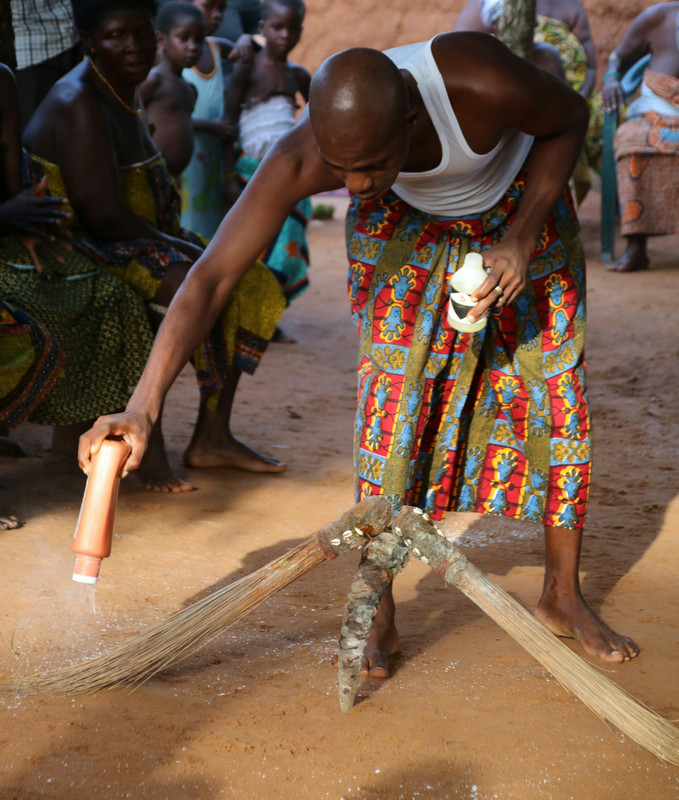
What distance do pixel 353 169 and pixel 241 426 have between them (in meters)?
2.79

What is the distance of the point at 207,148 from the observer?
5852 mm

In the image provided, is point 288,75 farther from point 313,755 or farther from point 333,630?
point 313,755

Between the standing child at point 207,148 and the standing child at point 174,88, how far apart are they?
20.9 inches

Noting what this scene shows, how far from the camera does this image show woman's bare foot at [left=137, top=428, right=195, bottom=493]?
3.64 metres

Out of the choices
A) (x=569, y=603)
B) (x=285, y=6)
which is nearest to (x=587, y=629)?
(x=569, y=603)

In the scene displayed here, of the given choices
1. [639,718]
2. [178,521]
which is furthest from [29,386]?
[639,718]

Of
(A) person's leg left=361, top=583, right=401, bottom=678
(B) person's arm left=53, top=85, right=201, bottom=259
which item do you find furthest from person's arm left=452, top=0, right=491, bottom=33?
(A) person's leg left=361, top=583, right=401, bottom=678

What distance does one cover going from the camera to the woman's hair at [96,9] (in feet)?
11.7

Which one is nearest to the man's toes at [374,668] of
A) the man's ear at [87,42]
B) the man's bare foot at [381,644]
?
the man's bare foot at [381,644]

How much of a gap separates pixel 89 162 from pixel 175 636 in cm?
206

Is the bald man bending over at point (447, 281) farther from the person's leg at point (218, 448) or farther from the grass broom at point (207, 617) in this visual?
the person's leg at point (218, 448)

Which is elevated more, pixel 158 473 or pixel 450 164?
pixel 450 164

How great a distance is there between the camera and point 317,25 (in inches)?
501

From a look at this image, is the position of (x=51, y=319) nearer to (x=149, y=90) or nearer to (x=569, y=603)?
(x=569, y=603)
